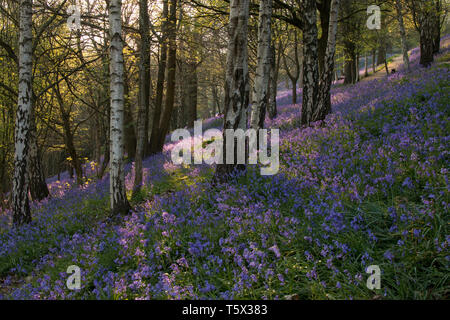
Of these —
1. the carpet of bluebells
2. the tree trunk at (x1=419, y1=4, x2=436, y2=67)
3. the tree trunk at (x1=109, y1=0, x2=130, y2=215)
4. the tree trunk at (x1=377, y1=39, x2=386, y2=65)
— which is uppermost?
the tree trunk at (x1=377, y1=39, x2=386, y2=65)

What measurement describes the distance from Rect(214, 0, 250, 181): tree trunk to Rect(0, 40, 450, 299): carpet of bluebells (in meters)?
1.27

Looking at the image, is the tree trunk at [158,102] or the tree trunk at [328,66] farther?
the tree trunk at [158,102]

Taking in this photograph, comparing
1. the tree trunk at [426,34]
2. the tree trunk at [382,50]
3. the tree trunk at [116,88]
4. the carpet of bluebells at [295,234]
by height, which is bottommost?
the carpet of bluebells at [295,234]

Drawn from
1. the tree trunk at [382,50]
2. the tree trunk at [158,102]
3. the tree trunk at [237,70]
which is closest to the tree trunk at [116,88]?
the tree trunk at [237,70]

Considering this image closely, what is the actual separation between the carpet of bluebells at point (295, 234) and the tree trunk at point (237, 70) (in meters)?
1.27

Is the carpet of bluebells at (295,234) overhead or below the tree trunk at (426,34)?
below

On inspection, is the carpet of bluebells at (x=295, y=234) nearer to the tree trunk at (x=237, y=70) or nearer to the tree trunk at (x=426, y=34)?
the tree trunk at (x=237, y=70)

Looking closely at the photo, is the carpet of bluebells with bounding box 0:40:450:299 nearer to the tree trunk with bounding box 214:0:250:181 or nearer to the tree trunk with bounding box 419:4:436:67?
the tree trunk with bounding box 214:0:250:181

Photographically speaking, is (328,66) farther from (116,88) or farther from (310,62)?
(116,88)

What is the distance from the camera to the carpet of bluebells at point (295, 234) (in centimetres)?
330

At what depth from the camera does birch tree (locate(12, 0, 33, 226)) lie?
739cm

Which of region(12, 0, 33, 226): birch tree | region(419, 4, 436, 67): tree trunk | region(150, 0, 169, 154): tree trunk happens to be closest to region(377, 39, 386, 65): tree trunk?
region(419, 4, 436, 67): tree trunk

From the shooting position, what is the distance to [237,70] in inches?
254
